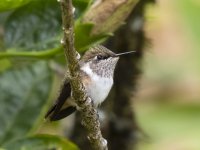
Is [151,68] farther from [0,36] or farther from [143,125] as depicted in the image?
[0,36]

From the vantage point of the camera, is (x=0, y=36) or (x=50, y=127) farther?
(x=50, y=127)

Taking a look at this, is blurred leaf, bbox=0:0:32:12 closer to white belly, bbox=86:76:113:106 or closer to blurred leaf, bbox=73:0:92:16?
blurred leaf, bbox=73:0:92:16

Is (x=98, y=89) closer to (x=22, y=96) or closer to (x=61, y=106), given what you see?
(x=61, y=106)

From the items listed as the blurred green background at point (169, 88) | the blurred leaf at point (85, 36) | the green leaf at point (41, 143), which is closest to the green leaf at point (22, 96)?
the green leaf at point (41, 143)

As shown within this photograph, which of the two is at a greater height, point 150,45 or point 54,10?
point 54,10

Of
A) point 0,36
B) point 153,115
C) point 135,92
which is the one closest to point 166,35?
point 153,115
